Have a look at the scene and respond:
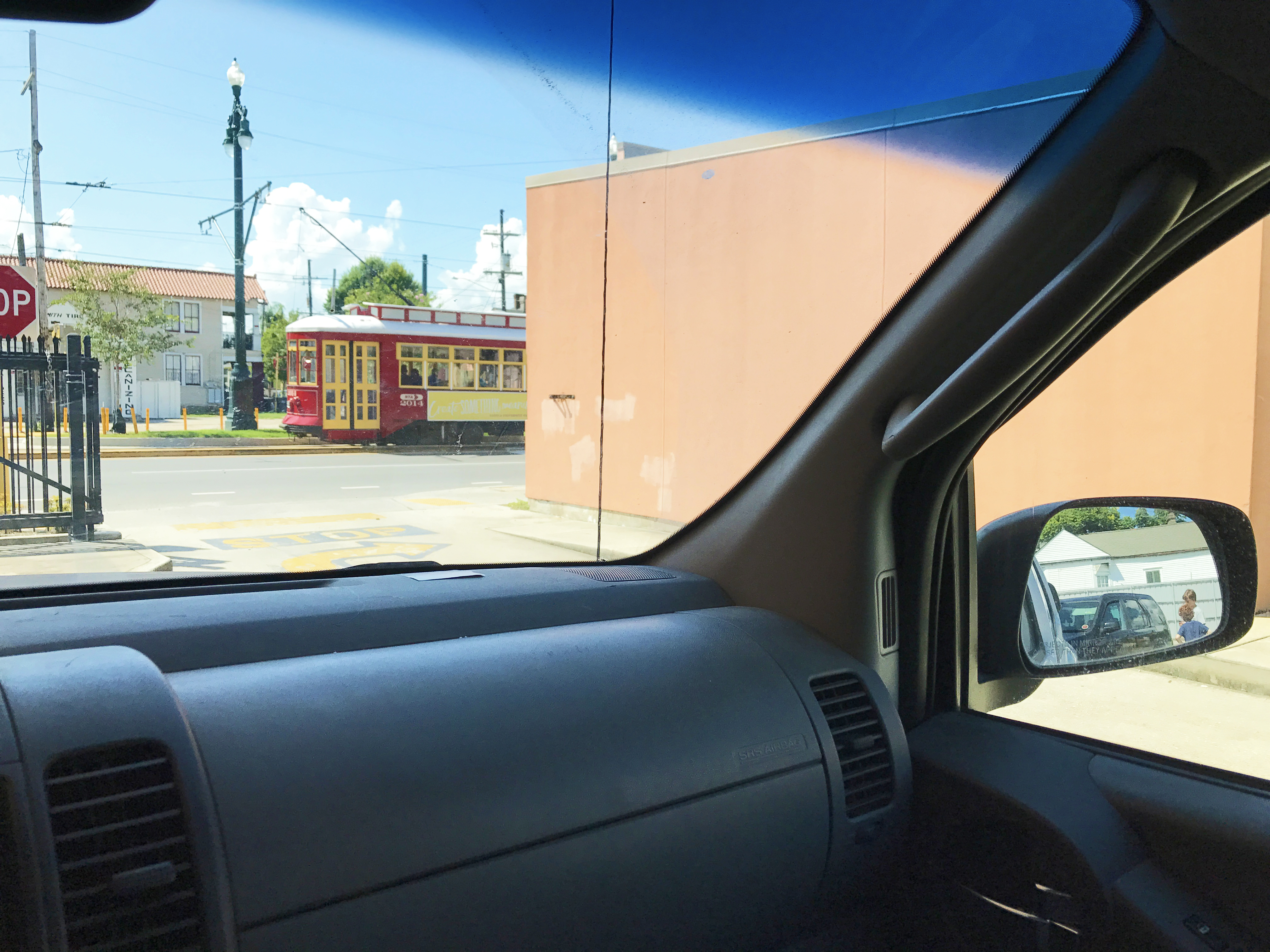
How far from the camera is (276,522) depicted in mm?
2799

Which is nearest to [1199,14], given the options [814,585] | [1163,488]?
[1163,488]

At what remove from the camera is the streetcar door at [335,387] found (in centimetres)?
314

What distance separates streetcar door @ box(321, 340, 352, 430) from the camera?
124 inches

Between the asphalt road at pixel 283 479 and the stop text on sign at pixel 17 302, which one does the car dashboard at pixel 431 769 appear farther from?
the asphalt road at pixel 283 479

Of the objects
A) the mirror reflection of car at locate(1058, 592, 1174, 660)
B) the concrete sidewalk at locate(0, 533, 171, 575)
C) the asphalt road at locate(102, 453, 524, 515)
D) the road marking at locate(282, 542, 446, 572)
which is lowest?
the mirror reflection of car at locate(1058, 592, 1174, 660)

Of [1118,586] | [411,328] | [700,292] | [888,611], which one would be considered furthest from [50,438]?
[1118,586]

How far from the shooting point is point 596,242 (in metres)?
2.66

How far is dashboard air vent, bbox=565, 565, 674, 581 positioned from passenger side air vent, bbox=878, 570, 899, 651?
49 centimetres

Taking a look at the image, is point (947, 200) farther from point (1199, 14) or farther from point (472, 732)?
point (472, 732)

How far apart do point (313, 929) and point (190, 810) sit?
0.22 meters

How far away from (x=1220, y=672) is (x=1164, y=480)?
0.42 m

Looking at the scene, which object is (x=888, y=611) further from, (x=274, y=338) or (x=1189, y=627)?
(x=274, y=338)

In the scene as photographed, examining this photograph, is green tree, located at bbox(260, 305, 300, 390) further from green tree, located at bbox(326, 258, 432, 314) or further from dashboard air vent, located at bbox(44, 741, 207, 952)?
dashboard air vent, located at bbox(44, 741, 207, 952)

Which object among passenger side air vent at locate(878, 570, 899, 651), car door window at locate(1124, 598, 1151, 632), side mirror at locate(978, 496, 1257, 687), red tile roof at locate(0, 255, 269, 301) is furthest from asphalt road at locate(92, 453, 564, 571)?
car door window at locate(1124, 598, 1151, 632)
